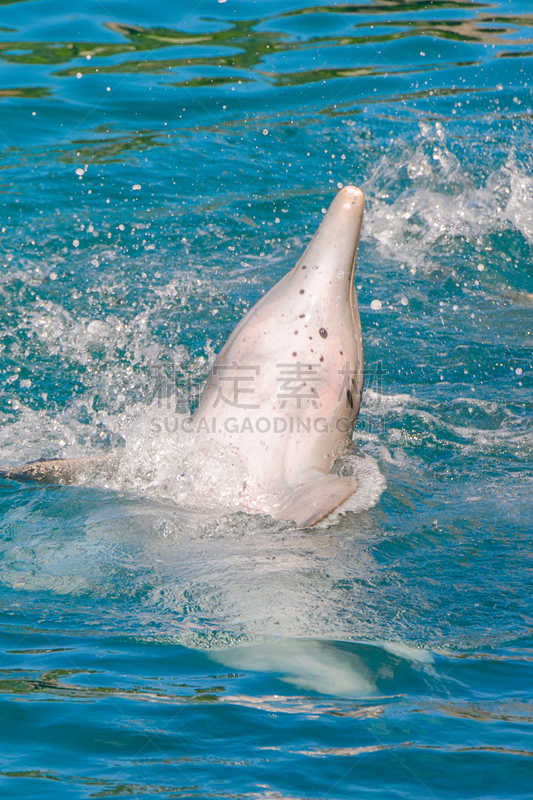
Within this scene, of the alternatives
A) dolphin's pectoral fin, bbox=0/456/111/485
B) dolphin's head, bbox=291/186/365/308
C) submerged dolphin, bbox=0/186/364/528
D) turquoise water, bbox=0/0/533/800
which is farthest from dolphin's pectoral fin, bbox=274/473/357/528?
dolphin's pectoral fin, bbox=0/456/111/485

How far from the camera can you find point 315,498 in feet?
14.5

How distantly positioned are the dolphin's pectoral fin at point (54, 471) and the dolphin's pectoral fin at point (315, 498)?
Result: 1220mm

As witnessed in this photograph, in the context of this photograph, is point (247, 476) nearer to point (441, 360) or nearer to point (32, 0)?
point (441, 360)

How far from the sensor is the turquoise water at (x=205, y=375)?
317 cm

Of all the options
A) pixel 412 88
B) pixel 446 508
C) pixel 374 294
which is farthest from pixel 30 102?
pixel 446 508

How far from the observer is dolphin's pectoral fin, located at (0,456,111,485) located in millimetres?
4867

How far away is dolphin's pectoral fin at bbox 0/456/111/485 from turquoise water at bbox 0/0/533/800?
0.07m

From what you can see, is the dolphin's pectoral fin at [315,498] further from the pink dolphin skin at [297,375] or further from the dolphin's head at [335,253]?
the dolphin's head at [335,253]

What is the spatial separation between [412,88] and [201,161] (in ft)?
13.2

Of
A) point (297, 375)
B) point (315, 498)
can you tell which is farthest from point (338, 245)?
point (315, 498)

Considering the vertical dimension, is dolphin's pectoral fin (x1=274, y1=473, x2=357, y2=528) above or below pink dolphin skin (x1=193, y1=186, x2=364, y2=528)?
below

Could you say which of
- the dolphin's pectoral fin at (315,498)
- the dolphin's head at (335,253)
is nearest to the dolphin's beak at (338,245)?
the dolphin's head at (335,253)

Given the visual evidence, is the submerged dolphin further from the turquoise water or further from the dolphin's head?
the turquoise water

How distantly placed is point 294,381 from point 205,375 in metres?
1.93
